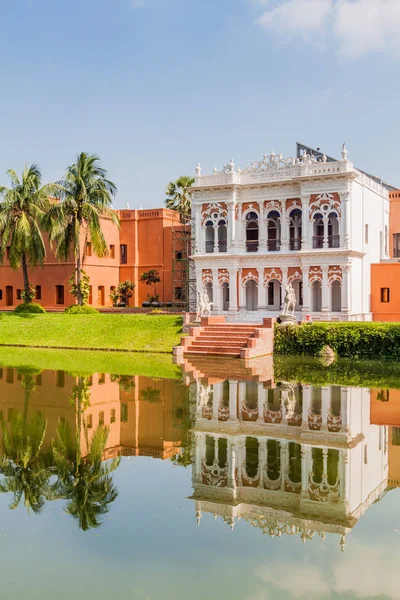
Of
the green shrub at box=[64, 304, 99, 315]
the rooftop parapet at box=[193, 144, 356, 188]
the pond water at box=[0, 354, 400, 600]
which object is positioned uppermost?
the rooftop parapet at box=[193, 144, 356, 188]


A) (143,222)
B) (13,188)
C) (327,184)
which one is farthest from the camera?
(143,222)

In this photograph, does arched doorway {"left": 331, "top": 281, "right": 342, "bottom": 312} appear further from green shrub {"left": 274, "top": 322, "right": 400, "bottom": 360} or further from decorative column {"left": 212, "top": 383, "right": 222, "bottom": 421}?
decorative column {"left": 212, "top": 383, "right": 222, "bottom": 421}

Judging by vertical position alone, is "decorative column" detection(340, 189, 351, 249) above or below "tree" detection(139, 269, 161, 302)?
above

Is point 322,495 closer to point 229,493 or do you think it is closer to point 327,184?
point 229,493

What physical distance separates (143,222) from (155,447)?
104 ft

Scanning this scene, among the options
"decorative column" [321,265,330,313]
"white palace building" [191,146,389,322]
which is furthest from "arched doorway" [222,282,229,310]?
"decorative column" [321,265,330,313]

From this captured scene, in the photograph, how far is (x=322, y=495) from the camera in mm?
8133

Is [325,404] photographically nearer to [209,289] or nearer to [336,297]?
[336,297]

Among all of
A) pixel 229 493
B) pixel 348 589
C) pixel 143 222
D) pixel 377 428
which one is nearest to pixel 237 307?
pixel 143 222

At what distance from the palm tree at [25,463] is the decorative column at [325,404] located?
5.12 meters

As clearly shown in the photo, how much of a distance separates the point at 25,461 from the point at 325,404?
6976mm

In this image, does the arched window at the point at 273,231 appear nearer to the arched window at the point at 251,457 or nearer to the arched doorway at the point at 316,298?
the arched doorway at the point at 316,298

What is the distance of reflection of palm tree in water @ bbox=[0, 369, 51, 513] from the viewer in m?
8.18

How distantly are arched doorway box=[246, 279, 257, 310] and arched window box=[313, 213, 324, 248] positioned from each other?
4.07 meters
